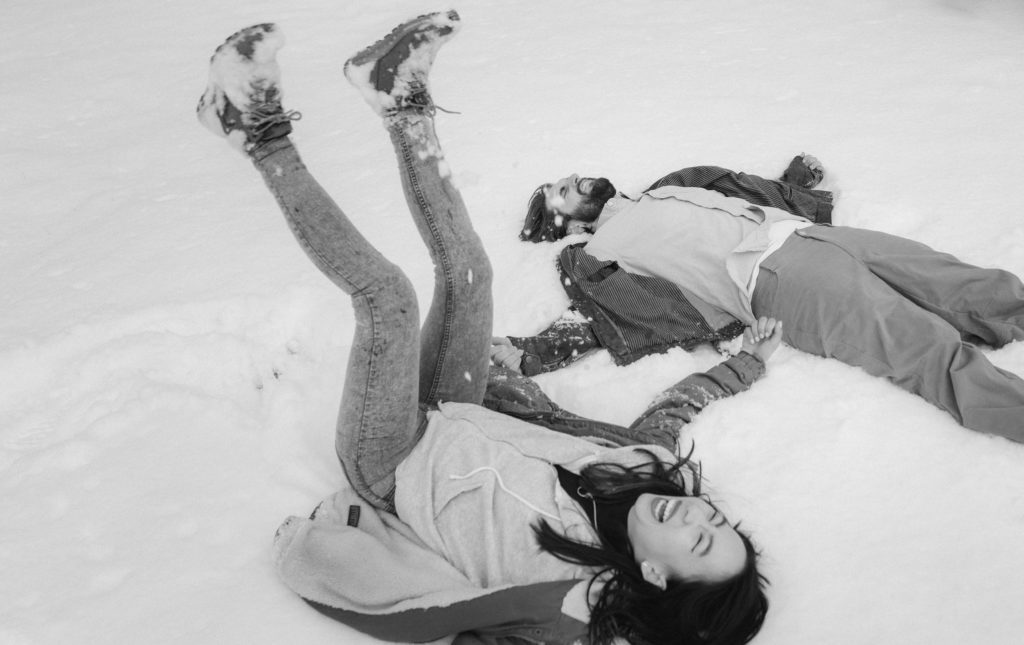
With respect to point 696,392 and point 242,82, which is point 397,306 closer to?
point 242,82

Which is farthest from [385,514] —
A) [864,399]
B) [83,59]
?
[83,59]

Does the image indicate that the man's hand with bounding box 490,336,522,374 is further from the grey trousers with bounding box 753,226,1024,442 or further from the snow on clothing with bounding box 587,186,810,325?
the grey trousers with bounding box 753,226,1024,442

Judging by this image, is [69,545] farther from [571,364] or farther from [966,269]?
[966,269]

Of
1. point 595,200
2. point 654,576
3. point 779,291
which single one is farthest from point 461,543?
point 595,200

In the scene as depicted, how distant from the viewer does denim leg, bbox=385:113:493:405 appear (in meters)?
1.43

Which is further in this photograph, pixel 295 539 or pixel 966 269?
pixel 966 269

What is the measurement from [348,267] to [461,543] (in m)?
0.55

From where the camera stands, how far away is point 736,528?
4.46 feet

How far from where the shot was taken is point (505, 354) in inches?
75.4

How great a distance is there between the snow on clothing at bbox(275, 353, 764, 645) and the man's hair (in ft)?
3.15

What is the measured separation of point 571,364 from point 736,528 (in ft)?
2.44

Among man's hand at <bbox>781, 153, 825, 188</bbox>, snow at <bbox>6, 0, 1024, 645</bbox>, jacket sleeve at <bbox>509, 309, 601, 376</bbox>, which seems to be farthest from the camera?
man's hand at <bbox>781, 153, 825, 188</bbox>

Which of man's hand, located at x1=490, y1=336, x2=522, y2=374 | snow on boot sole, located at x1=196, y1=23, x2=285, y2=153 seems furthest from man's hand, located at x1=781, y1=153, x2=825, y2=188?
snow on boot sole, located at x1=196, y1=23, x2=285, y2=153

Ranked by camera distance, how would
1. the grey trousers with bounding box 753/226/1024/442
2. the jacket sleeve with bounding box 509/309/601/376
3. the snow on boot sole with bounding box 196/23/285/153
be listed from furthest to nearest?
the jacket sleeve with bounding box 509/309/601/376 → the grey trousers with bounding box 753/226/1024/442 → the snow on boot sole with bounding box 196/23/285/153
